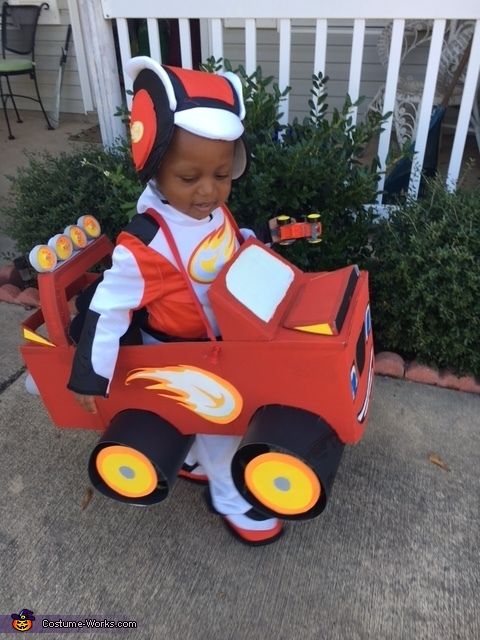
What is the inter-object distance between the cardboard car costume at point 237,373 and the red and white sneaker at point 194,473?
295 mm

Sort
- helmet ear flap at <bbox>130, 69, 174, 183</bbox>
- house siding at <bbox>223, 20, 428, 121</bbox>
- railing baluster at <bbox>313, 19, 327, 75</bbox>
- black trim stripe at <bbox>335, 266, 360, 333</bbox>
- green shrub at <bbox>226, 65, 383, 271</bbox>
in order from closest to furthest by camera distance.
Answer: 1. helmet ear flap at <bbox>130, 69, 174, 183</bbox>
2. black trim stripe at <bbox>335, 266, 360, 333</bbox>
3. green shrub at <bbox>226, 65, 383, 271</bbox>
4. railing baluster at <bbox>313, 19, 327, 75</bbox>
5. house siding at <bbox>223, 20, 428, 121</bbox>

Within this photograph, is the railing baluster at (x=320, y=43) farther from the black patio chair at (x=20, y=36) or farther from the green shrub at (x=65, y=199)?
the black patio chair at (x=20, y=36)

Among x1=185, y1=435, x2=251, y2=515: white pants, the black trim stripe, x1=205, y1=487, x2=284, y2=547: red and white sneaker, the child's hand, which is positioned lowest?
x1=205, y1=487, x2=284, y2=547: red and white sneaker

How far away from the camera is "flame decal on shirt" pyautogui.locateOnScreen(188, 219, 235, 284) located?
158 centimetres

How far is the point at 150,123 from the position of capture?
4.50 ft

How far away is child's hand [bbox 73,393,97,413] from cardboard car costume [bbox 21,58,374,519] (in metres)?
0.05

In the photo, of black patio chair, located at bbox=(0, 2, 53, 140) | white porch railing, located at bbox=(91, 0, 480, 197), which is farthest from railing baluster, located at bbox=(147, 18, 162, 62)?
black patio chair, located at bbox=(0, 2, 53, 140)

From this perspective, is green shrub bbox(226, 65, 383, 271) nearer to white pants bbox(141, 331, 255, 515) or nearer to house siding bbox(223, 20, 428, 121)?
white pants bbox(141, 331, 255, 515)

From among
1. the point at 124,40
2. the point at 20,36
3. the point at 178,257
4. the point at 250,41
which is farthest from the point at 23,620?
the point at 20,36

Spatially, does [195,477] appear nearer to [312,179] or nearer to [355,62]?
[312,179]

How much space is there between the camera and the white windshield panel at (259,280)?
1.48 m

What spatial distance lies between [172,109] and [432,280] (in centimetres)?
141

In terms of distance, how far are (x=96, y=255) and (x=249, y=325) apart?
2.30 feet

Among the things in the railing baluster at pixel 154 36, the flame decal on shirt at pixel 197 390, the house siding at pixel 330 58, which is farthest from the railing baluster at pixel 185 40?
the house siding at pixel 330 58
